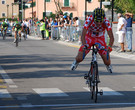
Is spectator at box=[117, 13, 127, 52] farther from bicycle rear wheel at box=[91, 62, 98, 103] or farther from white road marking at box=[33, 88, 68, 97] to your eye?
bicycle rear wheel at box=[91, 62, 98, 103]

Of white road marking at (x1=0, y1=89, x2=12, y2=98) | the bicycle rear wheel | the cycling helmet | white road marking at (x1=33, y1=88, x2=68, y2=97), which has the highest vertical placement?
the cycling helmet

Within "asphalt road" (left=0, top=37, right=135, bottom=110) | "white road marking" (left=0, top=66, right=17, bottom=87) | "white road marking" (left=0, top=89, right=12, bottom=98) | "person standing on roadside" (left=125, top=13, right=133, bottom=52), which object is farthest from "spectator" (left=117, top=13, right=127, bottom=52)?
"white road marking" (left=0, top=89, right=12, bottom=98)

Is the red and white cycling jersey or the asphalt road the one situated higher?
the red and white cycling jersey

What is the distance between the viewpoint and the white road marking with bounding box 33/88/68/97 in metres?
11.1

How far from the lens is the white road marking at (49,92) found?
11078 mm

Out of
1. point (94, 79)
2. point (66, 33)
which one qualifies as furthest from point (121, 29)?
point (94, 79)

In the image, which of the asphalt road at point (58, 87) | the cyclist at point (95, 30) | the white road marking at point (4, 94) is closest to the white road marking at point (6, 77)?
the asphalt road at point (58, 87)

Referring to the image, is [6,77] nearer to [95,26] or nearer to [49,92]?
[49,92]

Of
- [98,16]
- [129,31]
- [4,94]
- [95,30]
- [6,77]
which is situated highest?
[98,16]

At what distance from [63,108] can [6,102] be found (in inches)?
49.7

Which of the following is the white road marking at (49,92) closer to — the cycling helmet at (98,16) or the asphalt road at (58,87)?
the asphalt road at (58,87)

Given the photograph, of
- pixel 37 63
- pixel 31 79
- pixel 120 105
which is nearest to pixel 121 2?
pixel 37 63

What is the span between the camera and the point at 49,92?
11414 millimetres

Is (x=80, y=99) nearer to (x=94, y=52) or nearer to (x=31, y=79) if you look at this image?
(x=94, y=52)
